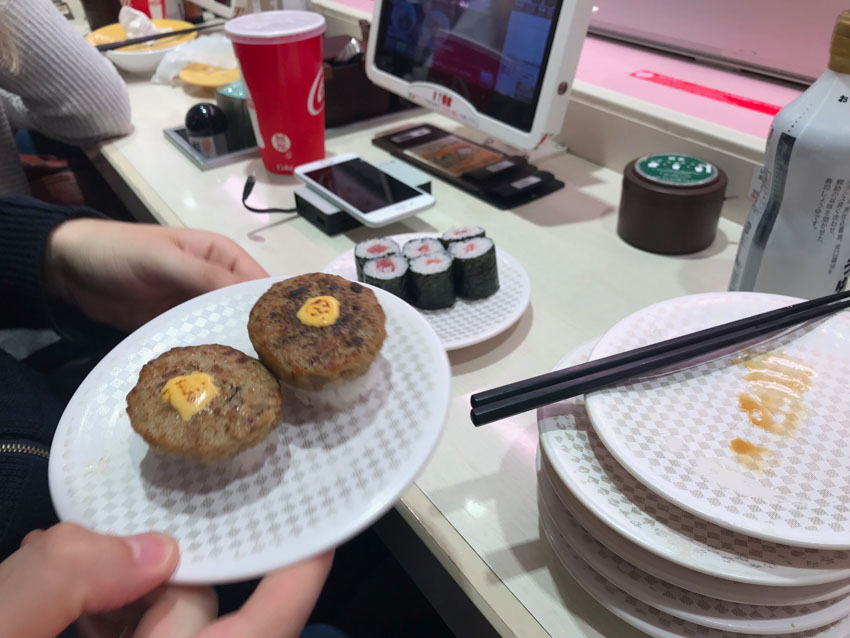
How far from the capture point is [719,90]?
1.39m

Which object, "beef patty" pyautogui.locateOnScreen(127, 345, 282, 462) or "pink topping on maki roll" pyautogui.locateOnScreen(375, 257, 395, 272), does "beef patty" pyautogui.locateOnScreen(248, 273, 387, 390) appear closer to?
"beef patty" pyautogui.locateOnScreen(127, 345, 282, 462)

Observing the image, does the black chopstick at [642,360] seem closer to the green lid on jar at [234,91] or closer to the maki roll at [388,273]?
the maki roll at [388,273]

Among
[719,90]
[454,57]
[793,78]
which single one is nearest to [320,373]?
[454,57]

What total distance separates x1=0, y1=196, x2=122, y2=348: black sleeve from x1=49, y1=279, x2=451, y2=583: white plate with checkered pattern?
421 mm

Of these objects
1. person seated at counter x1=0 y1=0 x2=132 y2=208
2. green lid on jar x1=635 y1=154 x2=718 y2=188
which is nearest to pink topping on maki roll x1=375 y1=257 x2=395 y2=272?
green lid on jar x1=635 y1=154 x2=718 y2=188

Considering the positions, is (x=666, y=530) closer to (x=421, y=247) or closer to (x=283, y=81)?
(x=421, y=247)

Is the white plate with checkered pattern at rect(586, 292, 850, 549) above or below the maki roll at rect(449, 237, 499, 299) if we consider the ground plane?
above

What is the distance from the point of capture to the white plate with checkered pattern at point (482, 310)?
85 cm

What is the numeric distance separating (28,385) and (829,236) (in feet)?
3.71

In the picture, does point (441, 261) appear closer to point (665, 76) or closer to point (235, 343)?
point (235, 343)

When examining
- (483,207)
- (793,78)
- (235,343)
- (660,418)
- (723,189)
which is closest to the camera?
(660,418)

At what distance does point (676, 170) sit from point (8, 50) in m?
1.40

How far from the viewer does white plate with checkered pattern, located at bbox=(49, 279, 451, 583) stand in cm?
48

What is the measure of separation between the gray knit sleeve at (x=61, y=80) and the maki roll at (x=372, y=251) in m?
0.99
